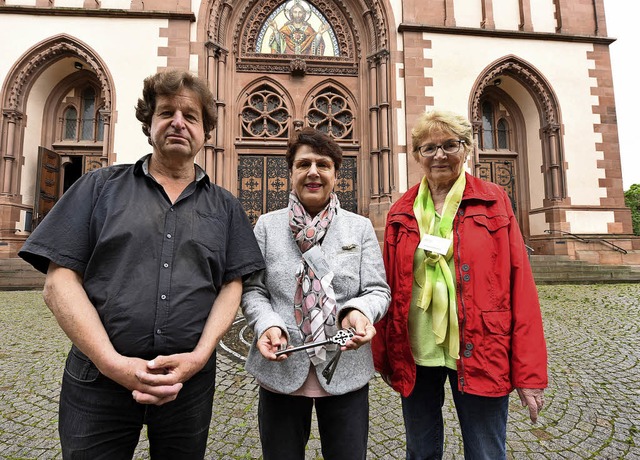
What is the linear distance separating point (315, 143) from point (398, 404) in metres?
2.14

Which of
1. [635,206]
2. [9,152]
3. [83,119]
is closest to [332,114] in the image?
[83,119]

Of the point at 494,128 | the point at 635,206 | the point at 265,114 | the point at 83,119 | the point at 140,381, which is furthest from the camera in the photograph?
the point at 635,206

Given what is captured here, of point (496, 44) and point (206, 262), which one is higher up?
point (496, 44)

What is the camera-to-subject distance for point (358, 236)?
55.6 inches

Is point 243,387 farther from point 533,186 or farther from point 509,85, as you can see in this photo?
point 509,85

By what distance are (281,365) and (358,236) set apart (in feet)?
1.94

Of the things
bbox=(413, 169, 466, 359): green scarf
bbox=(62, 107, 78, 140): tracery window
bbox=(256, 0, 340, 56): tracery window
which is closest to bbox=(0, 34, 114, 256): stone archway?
Result: bbox=(62, 107, 78, 140): tracery window

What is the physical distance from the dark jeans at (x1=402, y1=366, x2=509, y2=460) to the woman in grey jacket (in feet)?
1.13

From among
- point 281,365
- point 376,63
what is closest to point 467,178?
point 281,365

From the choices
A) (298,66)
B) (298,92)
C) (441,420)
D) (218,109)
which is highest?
(298,66)

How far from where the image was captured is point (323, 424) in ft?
4.41

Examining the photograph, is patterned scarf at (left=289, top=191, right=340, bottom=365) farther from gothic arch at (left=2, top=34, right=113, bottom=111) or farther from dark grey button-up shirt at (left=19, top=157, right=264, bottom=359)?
gothic arch at (left=2, top=34, right=113, bottom=111)

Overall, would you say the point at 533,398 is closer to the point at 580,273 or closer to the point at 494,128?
the point at 580,273

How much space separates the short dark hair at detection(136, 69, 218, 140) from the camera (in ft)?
4.16
